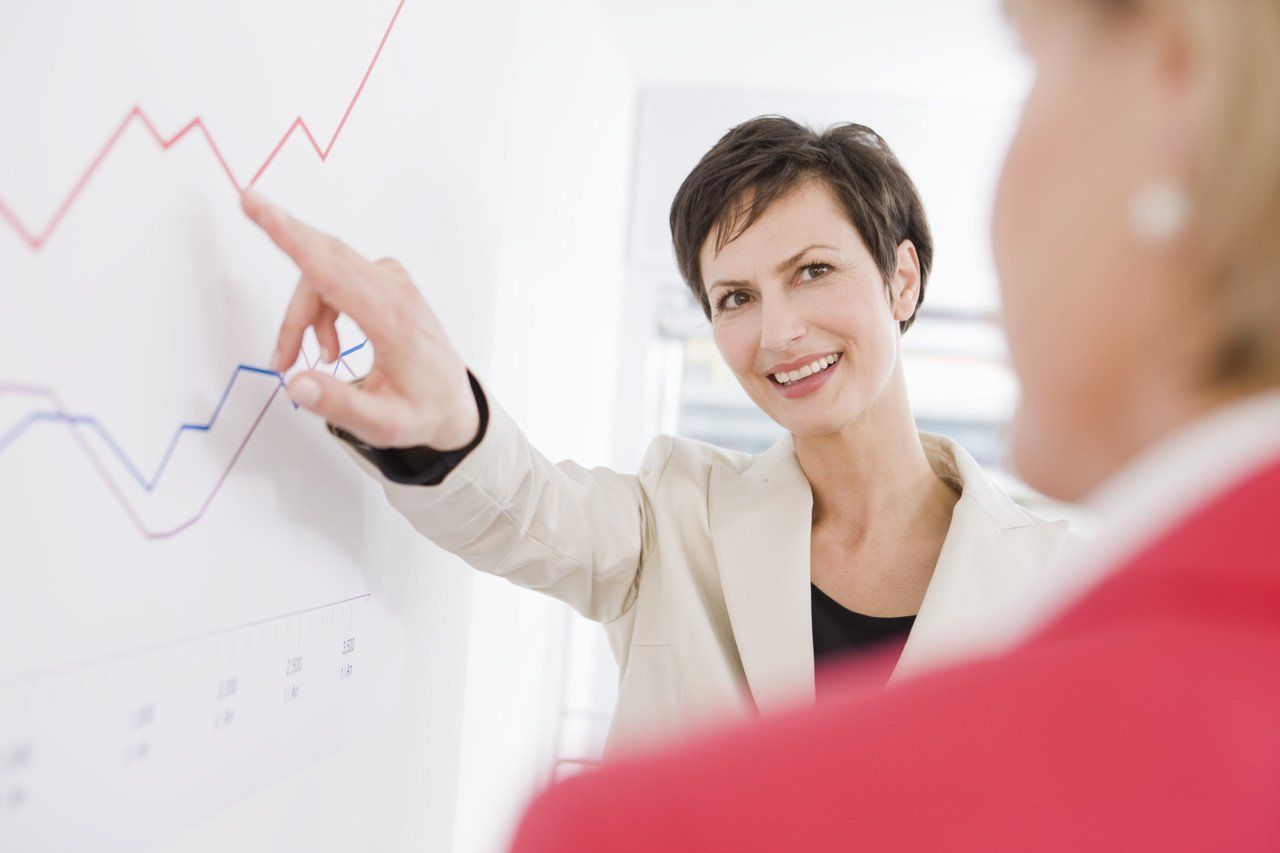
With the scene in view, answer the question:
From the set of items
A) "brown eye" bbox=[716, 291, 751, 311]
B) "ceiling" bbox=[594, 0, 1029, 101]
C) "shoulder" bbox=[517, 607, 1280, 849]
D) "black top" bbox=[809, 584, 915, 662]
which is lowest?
"black top" bbox=[809, 584, 915, 662]

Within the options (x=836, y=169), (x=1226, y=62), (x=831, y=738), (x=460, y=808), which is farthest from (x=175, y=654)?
(x=836, y=169)

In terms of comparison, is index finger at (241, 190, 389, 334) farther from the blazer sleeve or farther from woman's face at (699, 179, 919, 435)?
woman's face at (699, 179, 919, 435)

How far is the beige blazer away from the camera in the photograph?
962 mm

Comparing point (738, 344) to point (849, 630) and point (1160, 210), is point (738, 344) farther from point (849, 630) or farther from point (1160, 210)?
point (1160, 210)

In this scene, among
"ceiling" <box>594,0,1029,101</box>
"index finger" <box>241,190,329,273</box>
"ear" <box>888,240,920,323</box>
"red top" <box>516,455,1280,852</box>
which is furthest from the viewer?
"ceiling" <box>594,0,1029,101</box>

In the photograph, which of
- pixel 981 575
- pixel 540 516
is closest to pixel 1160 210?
pixel 540 516

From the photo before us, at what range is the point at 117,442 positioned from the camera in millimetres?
495

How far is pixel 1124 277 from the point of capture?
0.31 metres

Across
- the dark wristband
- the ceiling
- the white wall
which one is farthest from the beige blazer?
the ceiling

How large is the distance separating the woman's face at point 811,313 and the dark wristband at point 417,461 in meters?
0.46

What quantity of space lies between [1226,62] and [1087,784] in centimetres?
22

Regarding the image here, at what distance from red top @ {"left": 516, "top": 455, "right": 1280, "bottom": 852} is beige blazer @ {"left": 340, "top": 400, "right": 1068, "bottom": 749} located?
0.60 m

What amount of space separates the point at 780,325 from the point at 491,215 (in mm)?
366

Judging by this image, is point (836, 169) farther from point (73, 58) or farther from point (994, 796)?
point (994, 796)
